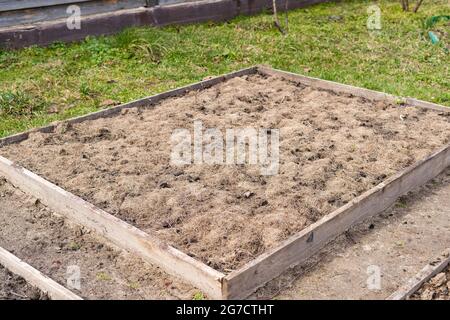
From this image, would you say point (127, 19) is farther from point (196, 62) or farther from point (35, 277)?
point (35, 277)

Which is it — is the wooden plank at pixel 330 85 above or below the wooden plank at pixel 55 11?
below

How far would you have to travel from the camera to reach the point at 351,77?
7754 millimetres

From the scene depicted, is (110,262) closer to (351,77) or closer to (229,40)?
(351,77)

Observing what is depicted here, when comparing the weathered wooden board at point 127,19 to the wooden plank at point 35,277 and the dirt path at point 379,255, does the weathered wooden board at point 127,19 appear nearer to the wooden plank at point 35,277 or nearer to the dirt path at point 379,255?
the wooden plank at point 35,277

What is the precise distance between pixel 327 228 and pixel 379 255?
0.39 meters

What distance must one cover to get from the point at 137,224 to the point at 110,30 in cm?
590

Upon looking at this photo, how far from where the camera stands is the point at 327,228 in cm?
418

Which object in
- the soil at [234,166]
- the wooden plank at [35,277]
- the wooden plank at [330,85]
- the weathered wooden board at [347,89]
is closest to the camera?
the wooden plank at [35,277]

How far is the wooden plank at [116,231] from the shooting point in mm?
3646

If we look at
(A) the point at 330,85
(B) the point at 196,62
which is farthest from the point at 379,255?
(B) the point at 196,62

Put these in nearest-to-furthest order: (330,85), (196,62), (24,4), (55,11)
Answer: (330,85) → (196,62) → (24,4) → (55,11)

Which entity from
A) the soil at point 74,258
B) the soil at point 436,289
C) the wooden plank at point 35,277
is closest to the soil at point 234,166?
the soil at point 74,258

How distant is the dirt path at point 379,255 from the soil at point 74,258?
0.69 metres
